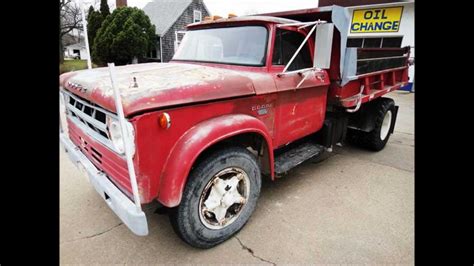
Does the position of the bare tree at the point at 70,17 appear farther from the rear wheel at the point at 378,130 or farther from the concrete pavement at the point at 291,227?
the rear wheel at the point at 378,130

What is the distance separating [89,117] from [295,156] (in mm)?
2315

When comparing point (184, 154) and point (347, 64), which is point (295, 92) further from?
point (184, 154)

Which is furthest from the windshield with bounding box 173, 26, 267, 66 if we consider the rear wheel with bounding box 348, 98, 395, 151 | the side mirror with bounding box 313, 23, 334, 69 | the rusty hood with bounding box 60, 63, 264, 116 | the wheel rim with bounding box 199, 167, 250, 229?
the rear wheel with bounding box 348, 98, 395, 151

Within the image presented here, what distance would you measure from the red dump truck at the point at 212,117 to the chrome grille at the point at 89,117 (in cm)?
1

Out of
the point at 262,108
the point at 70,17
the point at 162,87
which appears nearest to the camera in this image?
the point at 162,87

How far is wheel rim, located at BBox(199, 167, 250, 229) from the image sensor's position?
2441 mm

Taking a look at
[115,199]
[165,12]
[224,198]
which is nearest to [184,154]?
[115,199]

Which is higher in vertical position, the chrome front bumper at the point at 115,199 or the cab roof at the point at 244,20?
the cab roof at the point at 244,20

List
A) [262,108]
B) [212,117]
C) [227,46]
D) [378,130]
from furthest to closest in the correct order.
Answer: [378,130], [227,46], [262,108], [212,117]

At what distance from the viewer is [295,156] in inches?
140

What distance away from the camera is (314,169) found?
4.24 metres

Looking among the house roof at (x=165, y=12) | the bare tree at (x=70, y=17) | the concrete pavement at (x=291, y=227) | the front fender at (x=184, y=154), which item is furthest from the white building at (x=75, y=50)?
the front fender at (x=184, y=154)

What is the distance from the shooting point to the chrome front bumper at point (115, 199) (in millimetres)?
1906
